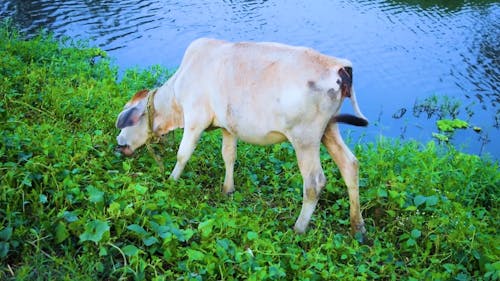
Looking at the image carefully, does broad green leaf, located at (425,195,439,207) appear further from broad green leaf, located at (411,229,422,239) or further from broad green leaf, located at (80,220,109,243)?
broad green leaf, located at (80,220,109,243)

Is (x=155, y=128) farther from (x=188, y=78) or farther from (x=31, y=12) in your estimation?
(x=31, y=12)

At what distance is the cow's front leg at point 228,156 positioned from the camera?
5023 millimetres

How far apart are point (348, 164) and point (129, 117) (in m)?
2.18

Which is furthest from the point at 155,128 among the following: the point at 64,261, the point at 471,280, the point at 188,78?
the point at 471,280

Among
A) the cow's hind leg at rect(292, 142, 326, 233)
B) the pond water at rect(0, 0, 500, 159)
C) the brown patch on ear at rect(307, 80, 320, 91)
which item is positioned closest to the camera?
the brown patch on ear at rect(307, 80, 320, 91)

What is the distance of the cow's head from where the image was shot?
17.3ft

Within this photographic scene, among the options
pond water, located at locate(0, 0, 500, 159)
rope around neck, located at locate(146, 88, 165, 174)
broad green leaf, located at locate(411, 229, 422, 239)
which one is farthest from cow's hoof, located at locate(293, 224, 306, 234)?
pond water, located at locate(0, 0, 500, 159)

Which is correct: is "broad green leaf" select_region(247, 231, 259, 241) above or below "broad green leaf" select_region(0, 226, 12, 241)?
below

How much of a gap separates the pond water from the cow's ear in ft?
11.7

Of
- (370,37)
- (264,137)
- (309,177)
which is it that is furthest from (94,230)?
(370,37)

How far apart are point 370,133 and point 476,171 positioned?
2.50m

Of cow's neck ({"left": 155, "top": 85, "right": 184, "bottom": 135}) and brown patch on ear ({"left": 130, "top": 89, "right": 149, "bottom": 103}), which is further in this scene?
brown patch on ear ({"left": 130, "top": 89, "right": 149, "bottom": 103})

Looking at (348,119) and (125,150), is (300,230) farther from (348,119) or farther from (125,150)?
(125,150)

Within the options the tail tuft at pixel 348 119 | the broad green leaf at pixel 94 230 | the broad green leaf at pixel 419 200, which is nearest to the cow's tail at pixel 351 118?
the tail tuft at pixel 348 119
